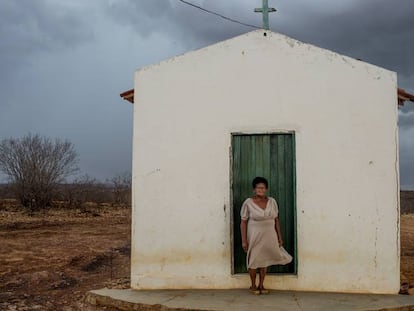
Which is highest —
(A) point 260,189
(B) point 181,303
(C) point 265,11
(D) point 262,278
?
(C) point 265,11

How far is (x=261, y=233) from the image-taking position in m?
6.58

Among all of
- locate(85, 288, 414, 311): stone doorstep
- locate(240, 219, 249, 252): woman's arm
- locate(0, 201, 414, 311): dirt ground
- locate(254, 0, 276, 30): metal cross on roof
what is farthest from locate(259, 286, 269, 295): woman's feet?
locate(254, 0, 276, 30): metal cross on roof

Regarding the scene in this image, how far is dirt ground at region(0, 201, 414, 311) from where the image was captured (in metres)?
7.97

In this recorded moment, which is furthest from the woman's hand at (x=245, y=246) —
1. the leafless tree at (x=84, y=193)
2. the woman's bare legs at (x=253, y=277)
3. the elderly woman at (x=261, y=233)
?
the leafless tree at (x=84, y=193)

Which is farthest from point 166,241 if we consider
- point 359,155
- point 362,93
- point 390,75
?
point 390,75

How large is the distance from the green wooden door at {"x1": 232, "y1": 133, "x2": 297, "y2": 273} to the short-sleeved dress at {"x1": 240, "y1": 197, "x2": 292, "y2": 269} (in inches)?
18.4

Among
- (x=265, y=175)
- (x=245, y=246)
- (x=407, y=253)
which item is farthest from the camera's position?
(x=407, y=253)

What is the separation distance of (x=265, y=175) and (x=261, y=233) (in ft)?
3.04

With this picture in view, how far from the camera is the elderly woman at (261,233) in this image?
6.57 metres

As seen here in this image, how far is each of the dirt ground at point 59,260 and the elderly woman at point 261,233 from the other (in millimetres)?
2346

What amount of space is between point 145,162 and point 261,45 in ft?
7.53

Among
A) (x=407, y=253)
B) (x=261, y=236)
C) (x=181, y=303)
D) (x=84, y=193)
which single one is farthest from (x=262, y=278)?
(x=84, y=193)

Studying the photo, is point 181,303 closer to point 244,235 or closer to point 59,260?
point 244,235

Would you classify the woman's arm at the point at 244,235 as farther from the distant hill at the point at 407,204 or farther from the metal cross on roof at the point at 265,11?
the distant hill at the point at 407,204
